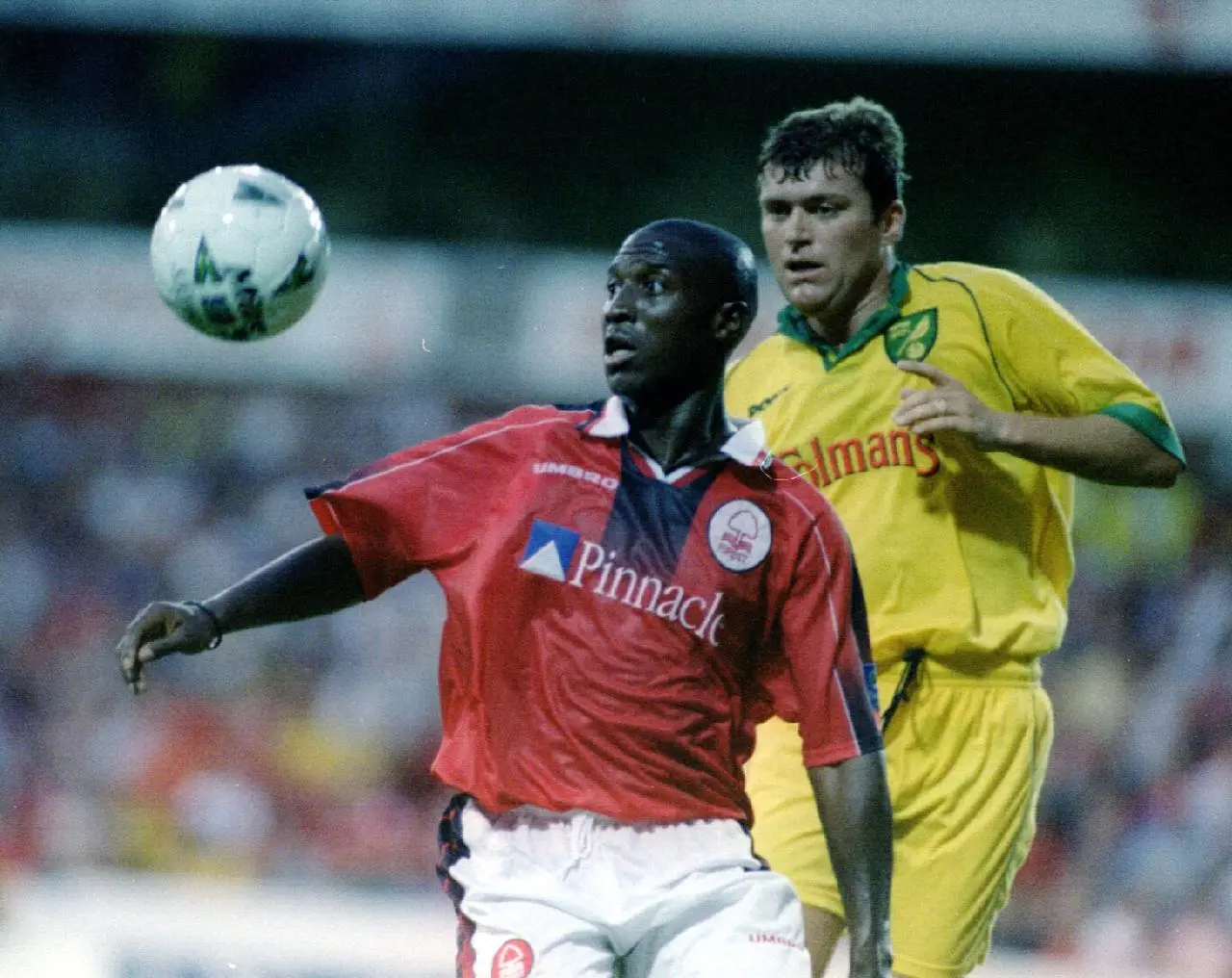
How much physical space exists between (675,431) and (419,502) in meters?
0.48

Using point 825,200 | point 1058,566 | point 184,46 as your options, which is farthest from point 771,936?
point 184,46

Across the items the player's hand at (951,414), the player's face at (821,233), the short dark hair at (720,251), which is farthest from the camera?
the player's face at (821,233)

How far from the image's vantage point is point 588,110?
614 inches

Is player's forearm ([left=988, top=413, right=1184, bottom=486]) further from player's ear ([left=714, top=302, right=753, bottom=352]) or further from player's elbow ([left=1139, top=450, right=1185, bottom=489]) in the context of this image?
player's ear ([left=714, top=302, right=753, bottom=352])

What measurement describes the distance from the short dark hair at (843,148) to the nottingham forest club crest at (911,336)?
247mm

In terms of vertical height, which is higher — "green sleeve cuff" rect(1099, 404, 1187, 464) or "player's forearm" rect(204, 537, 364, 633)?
"green sleeve cuff" rect(1099, 404, 1187, 464)

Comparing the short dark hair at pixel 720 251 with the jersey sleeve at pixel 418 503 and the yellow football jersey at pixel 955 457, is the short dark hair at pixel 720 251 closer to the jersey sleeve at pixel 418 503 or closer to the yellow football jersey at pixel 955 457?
the jersey sleeve at pixel 418 503

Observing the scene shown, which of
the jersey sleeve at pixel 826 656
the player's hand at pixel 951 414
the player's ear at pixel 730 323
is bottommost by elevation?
the jersey sleeve at pixel 826 656

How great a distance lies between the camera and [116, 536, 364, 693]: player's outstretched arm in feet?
10.5

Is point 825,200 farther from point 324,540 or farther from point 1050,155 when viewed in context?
point 1050,155

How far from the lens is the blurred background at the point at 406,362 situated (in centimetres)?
923

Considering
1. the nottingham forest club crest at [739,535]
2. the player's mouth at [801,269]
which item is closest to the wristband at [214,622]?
the nottingham forest club crest at [739,535]

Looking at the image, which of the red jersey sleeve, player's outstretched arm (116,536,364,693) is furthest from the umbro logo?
player's outstretched arm (116,536,364,693)

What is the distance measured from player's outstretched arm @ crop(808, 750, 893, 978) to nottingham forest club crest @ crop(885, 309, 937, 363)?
1.04m
